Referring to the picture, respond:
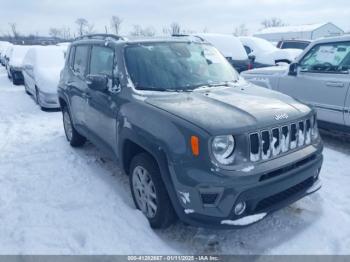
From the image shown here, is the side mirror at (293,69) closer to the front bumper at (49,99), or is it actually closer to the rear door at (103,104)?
the rear door at (103,104)

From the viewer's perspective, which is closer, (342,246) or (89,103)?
(342,246)

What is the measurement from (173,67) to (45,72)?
629 centimetres

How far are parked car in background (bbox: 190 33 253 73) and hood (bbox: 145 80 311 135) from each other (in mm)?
6965

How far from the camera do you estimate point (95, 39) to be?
4.46m

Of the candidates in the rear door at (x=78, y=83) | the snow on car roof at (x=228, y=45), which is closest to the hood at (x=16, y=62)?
the snow on car roof at (x=228, y=45)

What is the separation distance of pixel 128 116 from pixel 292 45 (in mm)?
13033

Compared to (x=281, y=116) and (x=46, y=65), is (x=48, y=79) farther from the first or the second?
(x=281, y=116)

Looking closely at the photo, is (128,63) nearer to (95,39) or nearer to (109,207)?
(95,39)

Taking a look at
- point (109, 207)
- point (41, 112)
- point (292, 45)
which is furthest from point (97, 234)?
point (292, 45)

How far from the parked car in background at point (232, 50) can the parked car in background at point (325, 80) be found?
4430 millimetres

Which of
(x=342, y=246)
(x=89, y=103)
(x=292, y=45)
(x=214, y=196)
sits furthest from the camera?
(x=292, y=45)

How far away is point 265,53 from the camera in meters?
11.6

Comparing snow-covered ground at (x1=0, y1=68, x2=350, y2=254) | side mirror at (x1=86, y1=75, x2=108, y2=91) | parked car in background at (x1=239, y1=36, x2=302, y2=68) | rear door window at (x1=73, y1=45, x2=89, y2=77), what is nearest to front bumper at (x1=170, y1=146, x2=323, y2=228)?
snow-covered ground at (x1=0, y1=68, x2=350, y2=254)

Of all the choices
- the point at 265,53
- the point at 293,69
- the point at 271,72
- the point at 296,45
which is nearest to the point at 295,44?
the point at 296,45
